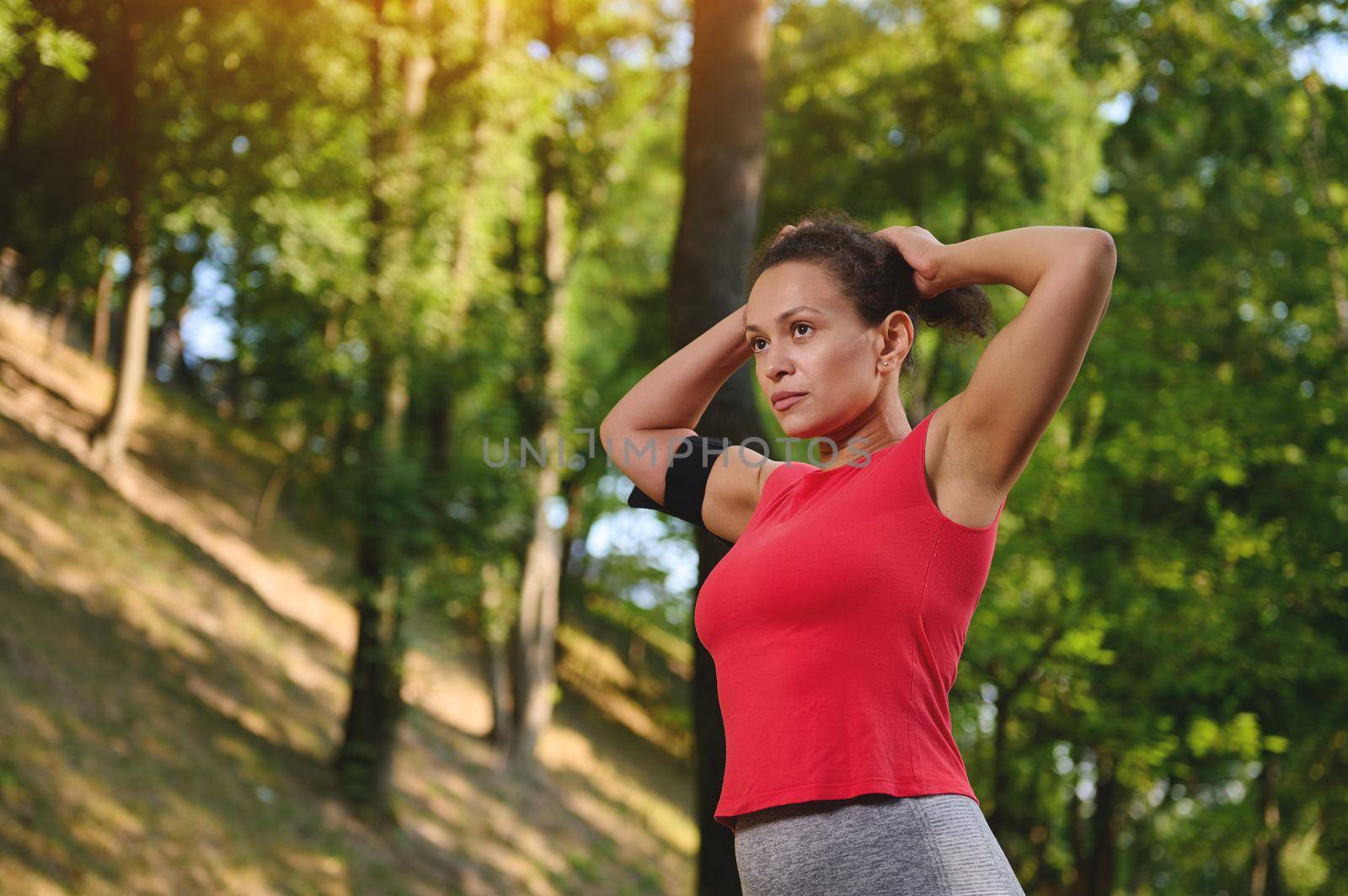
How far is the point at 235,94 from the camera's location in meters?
12.0

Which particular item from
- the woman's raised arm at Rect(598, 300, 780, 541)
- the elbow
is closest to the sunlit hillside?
the woman's raised arm at Rect(598, 300, 780, 541)

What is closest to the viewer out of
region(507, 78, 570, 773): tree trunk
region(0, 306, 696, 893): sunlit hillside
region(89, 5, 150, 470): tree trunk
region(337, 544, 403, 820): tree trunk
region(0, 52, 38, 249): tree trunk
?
region(0, 306, 696, 893): sunlit hillside

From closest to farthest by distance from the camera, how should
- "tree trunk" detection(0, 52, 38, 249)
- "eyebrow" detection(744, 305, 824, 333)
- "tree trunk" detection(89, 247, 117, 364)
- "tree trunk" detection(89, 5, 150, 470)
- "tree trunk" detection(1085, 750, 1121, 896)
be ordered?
"eyebrow" detection(744, 305, 824, 333) → "tree trunk" detection(0, 52, 38, 249) → "tree trunk" detection(89, 5, 150, 470) → "tree trunk" detection(1085, 750, 1121, 896) → "tree trunk" detection(89, 247, 117, 364)

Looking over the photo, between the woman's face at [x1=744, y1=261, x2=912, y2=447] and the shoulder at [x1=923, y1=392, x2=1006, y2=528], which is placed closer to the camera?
the shoulder at [x1=923, y1=392, x2=1006, y2=528]

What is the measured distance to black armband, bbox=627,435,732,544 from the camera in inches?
97.0

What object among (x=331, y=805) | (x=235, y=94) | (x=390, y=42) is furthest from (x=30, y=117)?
(x=331, y=805)

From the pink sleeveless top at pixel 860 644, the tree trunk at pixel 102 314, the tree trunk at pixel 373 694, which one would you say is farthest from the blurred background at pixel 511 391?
the pink sleeveless top at pixel 860 644

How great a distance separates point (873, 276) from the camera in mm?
2041

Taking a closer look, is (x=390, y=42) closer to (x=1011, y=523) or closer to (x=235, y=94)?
(x=235, y=94)

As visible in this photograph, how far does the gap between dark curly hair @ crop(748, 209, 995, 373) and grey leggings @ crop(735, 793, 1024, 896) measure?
83 cm

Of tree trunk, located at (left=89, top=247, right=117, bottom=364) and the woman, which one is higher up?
the woman

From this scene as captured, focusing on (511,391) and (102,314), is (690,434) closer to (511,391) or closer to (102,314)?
(511,391)

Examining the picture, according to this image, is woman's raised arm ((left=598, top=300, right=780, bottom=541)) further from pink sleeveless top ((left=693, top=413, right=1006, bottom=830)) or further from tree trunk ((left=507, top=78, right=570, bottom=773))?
tree trunk ((left=507, top=78, right=570, bottom=773))

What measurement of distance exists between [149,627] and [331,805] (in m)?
3.34
